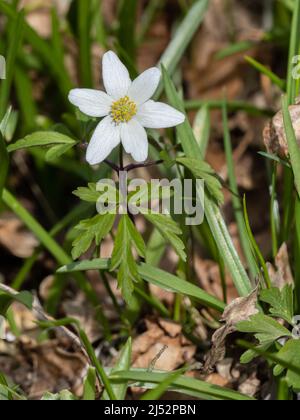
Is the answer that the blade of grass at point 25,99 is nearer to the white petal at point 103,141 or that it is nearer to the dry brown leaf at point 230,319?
the white petal at point 103,141

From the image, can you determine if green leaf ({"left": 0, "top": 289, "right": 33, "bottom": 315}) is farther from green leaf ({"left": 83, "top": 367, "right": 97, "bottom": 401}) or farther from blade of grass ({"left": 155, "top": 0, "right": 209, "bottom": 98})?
blade of grass ({"left": 155, "top": 0, "right": 209, "bottom": 98})

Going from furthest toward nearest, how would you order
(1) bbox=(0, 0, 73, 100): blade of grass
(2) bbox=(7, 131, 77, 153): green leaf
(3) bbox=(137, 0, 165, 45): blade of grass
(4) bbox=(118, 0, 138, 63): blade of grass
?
(3) bbox=(137, 0, 165, 45): blade of grass < (4) bbox=(118, 0, 138, 63): blade of grass < (1) bbox=(0, 0, 73, 100): blade of grass < (2) bbox=(7, 131, 77, 153): green leaf

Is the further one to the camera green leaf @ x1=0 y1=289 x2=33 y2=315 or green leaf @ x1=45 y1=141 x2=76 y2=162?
green leaf @ x1=0 y1=289 x2=33 y2=315

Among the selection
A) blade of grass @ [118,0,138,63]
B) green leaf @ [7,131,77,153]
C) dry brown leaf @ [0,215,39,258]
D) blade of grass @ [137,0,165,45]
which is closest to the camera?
green leaf @ [7,131,77,153]

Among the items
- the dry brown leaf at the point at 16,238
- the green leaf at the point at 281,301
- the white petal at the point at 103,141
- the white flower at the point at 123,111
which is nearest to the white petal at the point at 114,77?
the white flower at the point at 123,111

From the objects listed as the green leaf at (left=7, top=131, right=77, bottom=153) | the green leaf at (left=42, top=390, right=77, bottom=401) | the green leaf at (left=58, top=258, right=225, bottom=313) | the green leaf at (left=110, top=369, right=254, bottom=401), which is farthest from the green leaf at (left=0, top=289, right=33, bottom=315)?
the green leaf at (left=7, top=131, right=77, bottom=153)

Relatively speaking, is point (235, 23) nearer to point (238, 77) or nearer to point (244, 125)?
point (238, 77)

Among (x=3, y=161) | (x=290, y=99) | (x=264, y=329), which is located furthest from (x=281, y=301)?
(x=3, y=161)
